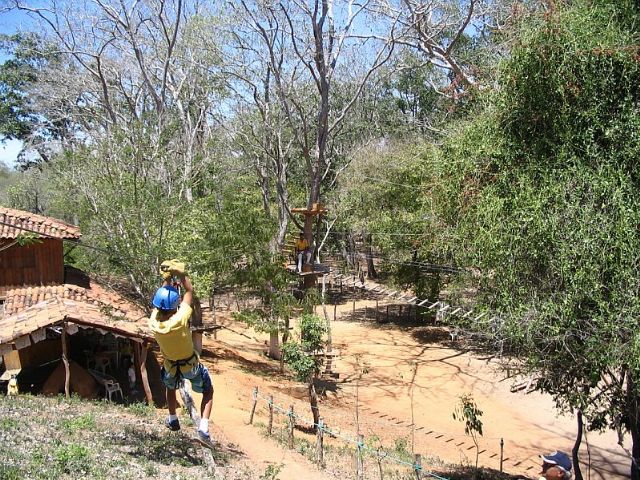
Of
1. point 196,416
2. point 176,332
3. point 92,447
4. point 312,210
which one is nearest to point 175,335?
point 176,332

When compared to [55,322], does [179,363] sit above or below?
above

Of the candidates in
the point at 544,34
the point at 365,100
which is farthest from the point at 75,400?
the point at 365,100

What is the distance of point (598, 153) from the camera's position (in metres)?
7.75

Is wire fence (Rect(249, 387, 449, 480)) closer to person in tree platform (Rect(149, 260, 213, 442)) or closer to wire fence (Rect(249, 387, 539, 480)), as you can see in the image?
wire fence (Rect(249, 387, 539, 480))

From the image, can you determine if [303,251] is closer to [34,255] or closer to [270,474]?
[34,255]

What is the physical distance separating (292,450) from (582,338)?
6.65m

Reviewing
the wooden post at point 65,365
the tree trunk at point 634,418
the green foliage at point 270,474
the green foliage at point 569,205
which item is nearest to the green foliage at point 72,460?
the green foliage at point 270,474

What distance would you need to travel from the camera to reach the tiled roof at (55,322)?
12.6 meters

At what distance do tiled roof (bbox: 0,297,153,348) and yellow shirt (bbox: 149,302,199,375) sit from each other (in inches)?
279

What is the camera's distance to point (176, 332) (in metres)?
6.37

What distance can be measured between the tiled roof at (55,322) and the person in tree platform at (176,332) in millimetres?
6760

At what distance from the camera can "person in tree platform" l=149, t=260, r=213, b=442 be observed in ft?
20.7

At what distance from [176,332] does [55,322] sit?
765 cm

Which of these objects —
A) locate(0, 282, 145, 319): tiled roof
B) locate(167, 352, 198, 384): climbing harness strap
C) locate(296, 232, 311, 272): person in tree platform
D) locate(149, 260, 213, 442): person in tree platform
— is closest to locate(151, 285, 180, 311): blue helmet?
locate(149, 260, 213, 442): person in tree platform
